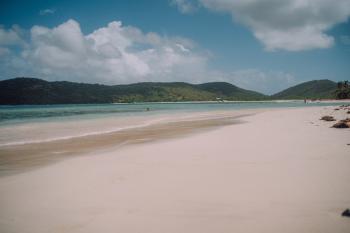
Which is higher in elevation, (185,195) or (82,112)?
(82,112)

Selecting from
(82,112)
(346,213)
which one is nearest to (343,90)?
(82,112)

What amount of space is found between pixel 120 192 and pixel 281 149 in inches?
254

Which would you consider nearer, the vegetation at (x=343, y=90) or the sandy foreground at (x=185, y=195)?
the sandy foreground at (x=185, y=195)

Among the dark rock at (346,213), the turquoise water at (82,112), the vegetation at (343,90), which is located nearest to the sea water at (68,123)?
the turquoise water at (82,112)

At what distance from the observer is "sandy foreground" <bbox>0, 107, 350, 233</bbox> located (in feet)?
12.6

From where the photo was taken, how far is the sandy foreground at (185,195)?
383 cm

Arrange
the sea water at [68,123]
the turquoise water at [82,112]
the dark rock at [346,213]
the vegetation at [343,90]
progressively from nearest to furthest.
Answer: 1. the dark rock at [346,213]
2. the sea water at [68,123]
3. the turquoise water at [82,112]
4. the vegetation at [343,90]

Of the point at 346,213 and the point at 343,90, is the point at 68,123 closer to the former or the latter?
the point at 346,213

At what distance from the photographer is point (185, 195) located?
493 cm

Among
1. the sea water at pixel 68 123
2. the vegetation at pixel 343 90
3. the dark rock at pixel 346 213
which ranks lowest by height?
the sea water at pixel 68 123

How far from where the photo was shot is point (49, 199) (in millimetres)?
4984

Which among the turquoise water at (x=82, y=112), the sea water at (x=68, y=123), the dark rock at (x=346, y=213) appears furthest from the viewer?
the turquoise water at (x=82, y=112)

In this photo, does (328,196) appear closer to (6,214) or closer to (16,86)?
(6,214)

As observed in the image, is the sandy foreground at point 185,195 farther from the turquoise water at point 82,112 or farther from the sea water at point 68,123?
the turquoise water at point 82,112
